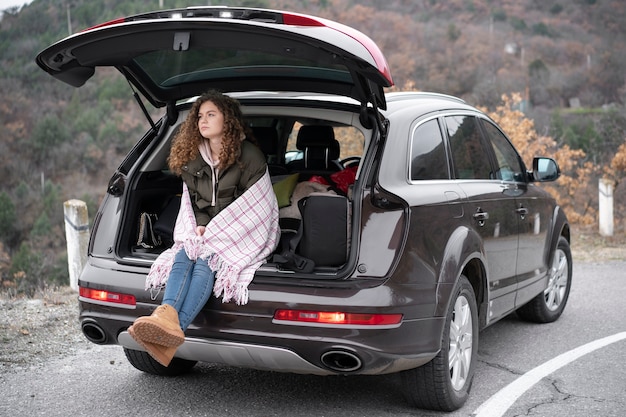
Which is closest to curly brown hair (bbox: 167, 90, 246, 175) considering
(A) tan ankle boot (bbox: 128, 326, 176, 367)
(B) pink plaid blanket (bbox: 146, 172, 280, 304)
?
(B) pink plaid blanket (bbox: 146, 172, 280, 304)

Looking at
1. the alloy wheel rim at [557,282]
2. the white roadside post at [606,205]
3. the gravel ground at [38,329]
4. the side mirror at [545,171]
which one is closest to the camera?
the gravel ground at [38,329]

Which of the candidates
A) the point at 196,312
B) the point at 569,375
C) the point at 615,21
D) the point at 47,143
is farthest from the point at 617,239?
the point at 615,21

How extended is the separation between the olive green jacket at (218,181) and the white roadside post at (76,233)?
11.7ft

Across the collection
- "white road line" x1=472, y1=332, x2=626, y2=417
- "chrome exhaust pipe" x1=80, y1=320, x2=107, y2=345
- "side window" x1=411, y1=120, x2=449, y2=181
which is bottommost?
"white road line" x1=472, y1=332, x2=626, y2=417

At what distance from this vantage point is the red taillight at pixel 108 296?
4.21 meters

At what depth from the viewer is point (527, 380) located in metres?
5.01

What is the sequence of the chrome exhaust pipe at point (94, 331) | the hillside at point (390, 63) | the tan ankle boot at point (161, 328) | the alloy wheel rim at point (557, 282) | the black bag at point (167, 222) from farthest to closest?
1. the hillside at point (390, 63)
2. the alloy wheel rim at point (557, 282)
3. the black bag at point (167, 222)
4. the chrome exhaust pipe at point (94, 331)
5. the tan ankle boot at point (161, 328)

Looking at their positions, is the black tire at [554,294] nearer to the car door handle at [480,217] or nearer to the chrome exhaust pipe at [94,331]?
the car door handle at [480,217]

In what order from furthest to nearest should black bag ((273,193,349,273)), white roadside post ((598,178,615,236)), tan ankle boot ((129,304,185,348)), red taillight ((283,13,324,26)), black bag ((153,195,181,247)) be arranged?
A: white roadside post ((598,178,615,236))
black bag ((153,195,181,247))
black bag ((273,193,349,273))
tan ankle boot ((129,304,185,348))
red taillight ((283,13,324,26))

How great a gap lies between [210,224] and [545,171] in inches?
117

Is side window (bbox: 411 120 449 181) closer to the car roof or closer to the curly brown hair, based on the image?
the car roof

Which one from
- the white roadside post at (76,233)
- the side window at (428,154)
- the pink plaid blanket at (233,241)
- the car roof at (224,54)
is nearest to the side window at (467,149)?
the side window at (428,154)

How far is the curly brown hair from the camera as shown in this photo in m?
4.58

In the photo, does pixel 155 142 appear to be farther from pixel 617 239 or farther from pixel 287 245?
pixel 617 239
